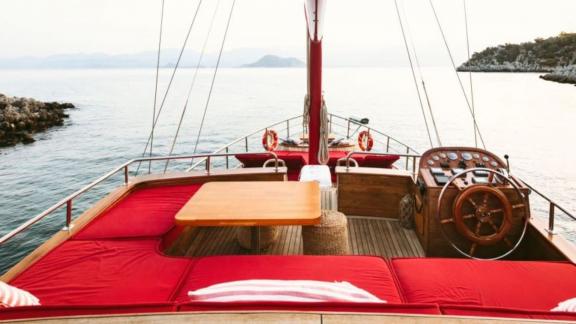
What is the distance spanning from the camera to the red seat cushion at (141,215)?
12.7 feet

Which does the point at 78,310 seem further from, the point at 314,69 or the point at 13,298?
the point at 314,69

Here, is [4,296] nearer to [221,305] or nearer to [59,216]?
[221,305]

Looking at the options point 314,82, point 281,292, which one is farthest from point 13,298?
point 314,82

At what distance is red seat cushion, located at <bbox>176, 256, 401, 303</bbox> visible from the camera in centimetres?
284

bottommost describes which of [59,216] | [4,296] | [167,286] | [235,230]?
[59,216]

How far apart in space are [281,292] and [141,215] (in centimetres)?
246

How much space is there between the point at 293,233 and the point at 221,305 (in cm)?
296

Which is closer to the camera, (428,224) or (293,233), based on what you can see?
(428,224)

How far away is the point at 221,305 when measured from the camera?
2.11 m

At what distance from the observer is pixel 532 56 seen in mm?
161125

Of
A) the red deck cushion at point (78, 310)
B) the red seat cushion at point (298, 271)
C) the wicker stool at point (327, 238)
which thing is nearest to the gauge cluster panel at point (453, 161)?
the wicker stool at point (327, 238)

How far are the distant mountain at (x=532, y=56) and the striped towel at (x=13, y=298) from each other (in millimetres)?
117472

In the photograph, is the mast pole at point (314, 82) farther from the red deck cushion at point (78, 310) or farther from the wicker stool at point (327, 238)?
the red deck cushion at point (78, 310)

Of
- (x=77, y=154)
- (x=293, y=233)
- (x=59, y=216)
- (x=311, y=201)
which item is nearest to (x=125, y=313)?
(x=311, y=201)
